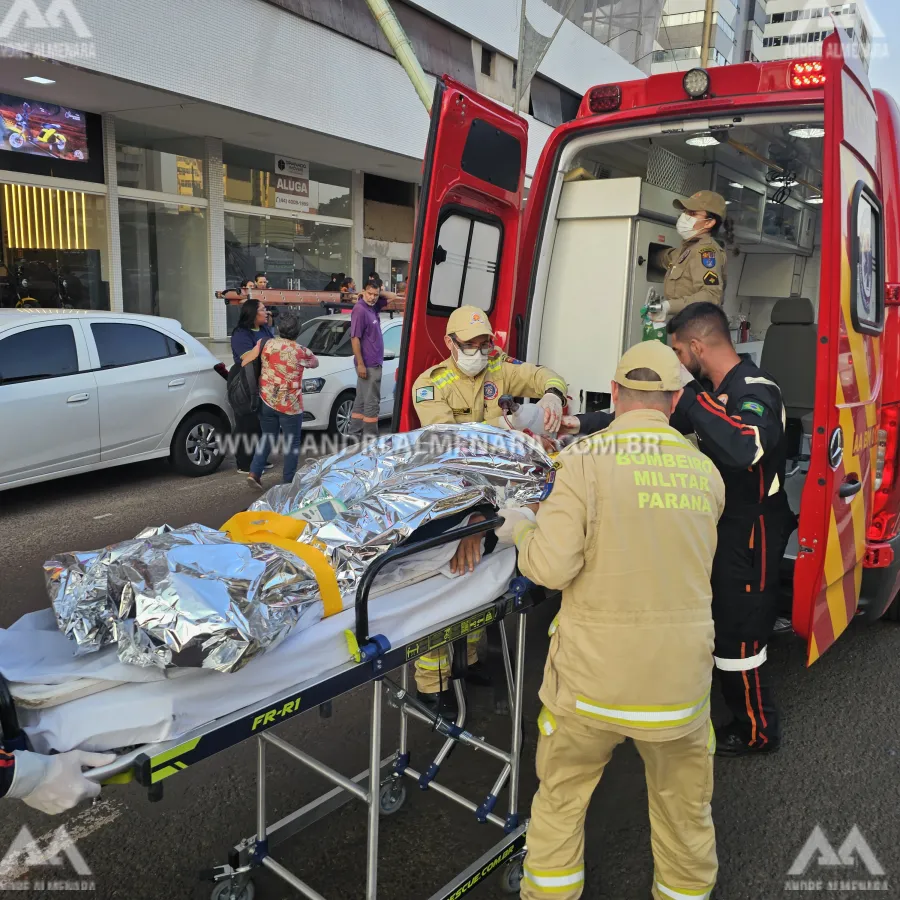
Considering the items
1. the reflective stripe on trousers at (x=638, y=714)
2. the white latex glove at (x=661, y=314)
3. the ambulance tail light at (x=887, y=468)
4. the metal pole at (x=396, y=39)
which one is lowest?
the reflective stripe on trousers at (x=638, y=714)

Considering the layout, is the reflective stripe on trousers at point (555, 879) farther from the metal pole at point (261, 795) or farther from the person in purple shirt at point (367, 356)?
the person in purple shirt at point (367, 356)

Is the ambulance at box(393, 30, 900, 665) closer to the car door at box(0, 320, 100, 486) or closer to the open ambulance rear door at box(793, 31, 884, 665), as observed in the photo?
the open ambulance rear door at box(793, 31, 884, 665)

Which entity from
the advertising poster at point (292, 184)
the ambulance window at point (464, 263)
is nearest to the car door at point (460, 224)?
the ambulance window at point (464, 263)

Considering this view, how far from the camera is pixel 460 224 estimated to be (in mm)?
4043

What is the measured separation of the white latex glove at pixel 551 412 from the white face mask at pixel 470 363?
332 mm

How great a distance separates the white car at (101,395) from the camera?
6.06m

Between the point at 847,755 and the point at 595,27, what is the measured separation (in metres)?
20.2

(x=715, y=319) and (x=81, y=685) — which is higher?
(x=715, y=319)

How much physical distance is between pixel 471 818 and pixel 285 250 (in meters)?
13.1

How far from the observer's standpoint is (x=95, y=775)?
5.36ft

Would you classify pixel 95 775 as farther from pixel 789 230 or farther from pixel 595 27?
pixel 595 27

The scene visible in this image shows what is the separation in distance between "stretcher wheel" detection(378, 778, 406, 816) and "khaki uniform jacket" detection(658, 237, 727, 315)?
301 cm

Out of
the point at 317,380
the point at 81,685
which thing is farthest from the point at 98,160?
the point at 81,685

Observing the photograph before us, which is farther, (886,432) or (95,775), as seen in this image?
(886,432)
